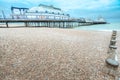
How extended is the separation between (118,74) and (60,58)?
2304 mm

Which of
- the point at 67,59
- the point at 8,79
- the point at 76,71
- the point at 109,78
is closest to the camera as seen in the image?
the point at 8,79

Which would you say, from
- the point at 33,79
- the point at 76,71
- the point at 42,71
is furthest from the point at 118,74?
the point at 33,79

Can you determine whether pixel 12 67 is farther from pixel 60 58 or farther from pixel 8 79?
pixel 60 58

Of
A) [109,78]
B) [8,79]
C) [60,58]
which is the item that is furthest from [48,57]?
[109,78]

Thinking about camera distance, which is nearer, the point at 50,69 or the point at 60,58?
the point at 50,69

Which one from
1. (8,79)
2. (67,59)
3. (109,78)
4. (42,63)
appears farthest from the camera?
(67,59)

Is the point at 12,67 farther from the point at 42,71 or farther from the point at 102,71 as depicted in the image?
the point at 102,71

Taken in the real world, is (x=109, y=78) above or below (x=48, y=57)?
below

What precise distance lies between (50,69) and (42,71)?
31 cm

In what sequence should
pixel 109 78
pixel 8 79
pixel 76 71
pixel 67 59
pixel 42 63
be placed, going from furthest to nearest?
1. pixel 67 59
2. pixel 42 63
3. pixel 76 71
4. pixel 109 78
5. pixel 8 79

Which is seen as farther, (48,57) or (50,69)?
(48,57)

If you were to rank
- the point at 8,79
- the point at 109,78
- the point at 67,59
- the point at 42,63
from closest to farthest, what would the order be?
1. the point at 8,79
2. the point at 109,78
3. the point at 42,63
4. the point at 67,59

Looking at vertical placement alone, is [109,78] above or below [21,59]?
below

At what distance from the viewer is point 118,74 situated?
3836 millimetres
